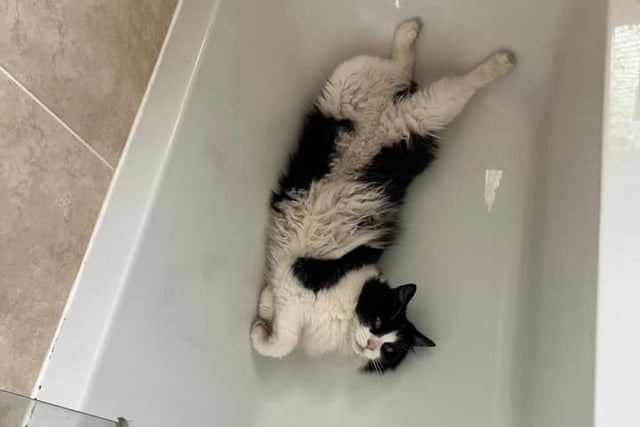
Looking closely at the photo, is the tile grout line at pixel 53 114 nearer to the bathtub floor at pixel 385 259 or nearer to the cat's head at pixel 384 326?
the bathtub floor at pixel 385 259

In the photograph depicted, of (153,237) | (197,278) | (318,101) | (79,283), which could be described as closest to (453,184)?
(318,101)

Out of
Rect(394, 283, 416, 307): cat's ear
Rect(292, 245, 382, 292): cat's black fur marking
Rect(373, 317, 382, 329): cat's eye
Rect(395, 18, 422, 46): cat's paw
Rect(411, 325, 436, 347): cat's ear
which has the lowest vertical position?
Rect(411, 325, 436, 347): cat's ear

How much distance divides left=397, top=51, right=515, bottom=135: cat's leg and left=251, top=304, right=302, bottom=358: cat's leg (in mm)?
497

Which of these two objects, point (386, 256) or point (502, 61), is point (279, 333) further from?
point (502, 61)

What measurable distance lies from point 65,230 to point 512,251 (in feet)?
3.29

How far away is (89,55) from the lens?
1.04 m

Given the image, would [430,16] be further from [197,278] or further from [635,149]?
[197,278]

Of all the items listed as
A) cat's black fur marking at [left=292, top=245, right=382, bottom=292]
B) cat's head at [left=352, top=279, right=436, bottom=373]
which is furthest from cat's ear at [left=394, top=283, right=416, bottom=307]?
cat's black fur marking at [left=292, top=245, right=382, bottom=292]

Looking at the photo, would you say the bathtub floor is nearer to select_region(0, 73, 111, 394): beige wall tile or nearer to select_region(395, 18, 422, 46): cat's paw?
select_region(395, 18, 422, 46): cat's paw

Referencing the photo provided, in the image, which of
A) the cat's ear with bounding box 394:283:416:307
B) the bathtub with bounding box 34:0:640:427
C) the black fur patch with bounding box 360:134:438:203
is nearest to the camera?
the bathtub with bounding box 34:0:640:427

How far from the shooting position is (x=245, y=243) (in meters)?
1.48

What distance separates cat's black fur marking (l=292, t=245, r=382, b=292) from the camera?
1510mm

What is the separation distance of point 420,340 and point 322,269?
0.26 meters

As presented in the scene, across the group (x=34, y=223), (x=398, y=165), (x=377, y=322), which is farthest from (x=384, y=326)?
(x=34, y=223)
